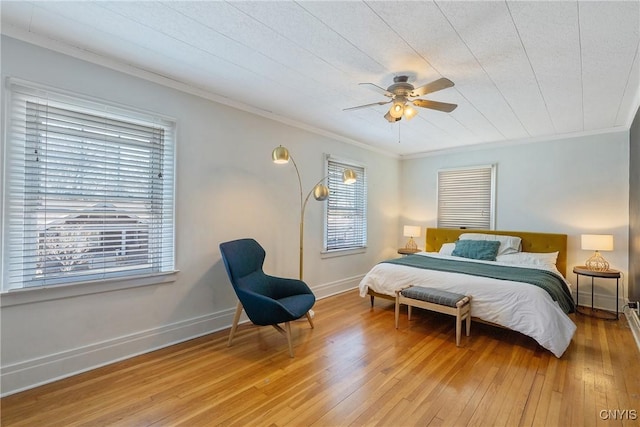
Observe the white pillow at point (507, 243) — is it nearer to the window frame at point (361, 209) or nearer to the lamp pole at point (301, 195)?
the window frame at point (361, 209)

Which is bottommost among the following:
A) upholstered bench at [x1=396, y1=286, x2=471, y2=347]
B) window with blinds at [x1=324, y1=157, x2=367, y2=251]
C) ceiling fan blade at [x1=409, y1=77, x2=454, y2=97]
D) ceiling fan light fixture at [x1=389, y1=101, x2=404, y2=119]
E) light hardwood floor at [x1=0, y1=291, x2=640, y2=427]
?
light hardwood floor at [x1=0, y1=291, x2=640, y2=427]

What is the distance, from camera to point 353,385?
2.19 metres

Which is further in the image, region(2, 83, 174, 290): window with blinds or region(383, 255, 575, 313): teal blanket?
region(383, 255, 575, 313): teal blanket

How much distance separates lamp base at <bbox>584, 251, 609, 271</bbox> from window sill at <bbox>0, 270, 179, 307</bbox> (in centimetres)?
510

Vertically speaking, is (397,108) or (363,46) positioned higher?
(363,46)

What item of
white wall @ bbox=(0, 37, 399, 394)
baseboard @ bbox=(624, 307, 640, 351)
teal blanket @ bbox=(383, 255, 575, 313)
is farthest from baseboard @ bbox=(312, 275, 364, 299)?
baseboard @ bbox=(624, 307, 640, 351)

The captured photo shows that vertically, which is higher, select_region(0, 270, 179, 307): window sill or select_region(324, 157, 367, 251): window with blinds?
select_region(324, 157, 367, 251): window with blinds

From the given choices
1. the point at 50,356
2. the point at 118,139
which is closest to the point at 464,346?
the point at 50,356

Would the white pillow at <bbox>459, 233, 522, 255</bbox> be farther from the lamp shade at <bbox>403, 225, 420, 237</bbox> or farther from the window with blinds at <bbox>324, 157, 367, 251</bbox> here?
the window with blinds at <bbox>324, 157, 367, 251</bbox>

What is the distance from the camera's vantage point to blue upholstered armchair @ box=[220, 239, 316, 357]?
101 inches

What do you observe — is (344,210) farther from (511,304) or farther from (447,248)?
(511,304)

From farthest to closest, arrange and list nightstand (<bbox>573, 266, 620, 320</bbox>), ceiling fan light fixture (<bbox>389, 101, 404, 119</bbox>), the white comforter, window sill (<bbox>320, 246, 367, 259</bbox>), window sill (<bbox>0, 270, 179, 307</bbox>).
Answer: window sill (<bbox>320, 246, 367, 259</bbox>), nightstand (<bbox>573, 266, 620, 320</bbox>), the white comforter, ceiling fan light fixture (<bbox>389, 101, 404, 119</bbox>), window sill (<bbox>0, 270, 179, 307</bbox>)

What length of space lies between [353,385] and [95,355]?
6.84 ft

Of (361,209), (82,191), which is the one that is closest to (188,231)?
(82,191)
